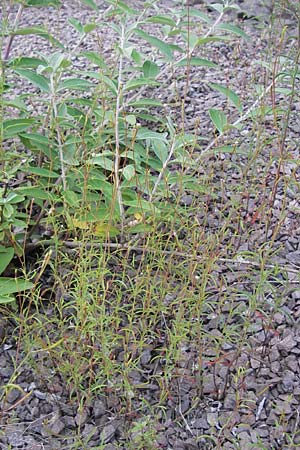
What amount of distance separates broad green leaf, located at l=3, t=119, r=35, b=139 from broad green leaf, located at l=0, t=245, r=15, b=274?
1.36 ft

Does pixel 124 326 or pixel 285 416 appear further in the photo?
pixel 124 326

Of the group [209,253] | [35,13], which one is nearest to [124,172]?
[209,253]

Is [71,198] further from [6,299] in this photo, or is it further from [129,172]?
[6,299]

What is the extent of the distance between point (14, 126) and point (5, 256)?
48cm

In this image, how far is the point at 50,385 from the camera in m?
1.98

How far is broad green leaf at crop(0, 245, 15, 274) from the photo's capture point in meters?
2.17

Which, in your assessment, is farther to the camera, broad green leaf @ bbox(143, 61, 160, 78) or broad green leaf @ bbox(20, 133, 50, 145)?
broad green leaf @ bbox(143, 61, 160, 78)

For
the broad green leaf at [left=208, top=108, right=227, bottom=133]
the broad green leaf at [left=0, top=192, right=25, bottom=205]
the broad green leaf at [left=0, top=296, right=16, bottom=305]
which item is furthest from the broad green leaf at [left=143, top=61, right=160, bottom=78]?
the broad green leaf at [left=0, top=296, right=16, bottom=305]

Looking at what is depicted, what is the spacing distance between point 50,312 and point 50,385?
0.95 feet

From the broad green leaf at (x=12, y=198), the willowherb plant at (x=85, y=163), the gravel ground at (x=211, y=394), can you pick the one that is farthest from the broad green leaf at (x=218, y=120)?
the broad green leaf at (x=12, y=198)

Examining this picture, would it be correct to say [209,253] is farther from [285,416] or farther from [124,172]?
[285,416]

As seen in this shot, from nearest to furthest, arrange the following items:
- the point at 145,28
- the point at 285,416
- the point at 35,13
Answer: the point at 285,416
the point at 145,28
the point at 35,13

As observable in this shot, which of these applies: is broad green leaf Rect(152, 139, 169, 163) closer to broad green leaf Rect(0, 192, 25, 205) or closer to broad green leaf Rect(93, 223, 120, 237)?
broad green leaf Rect(93, 223, 120, 237)

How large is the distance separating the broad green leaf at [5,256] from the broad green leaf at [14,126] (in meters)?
0.41
